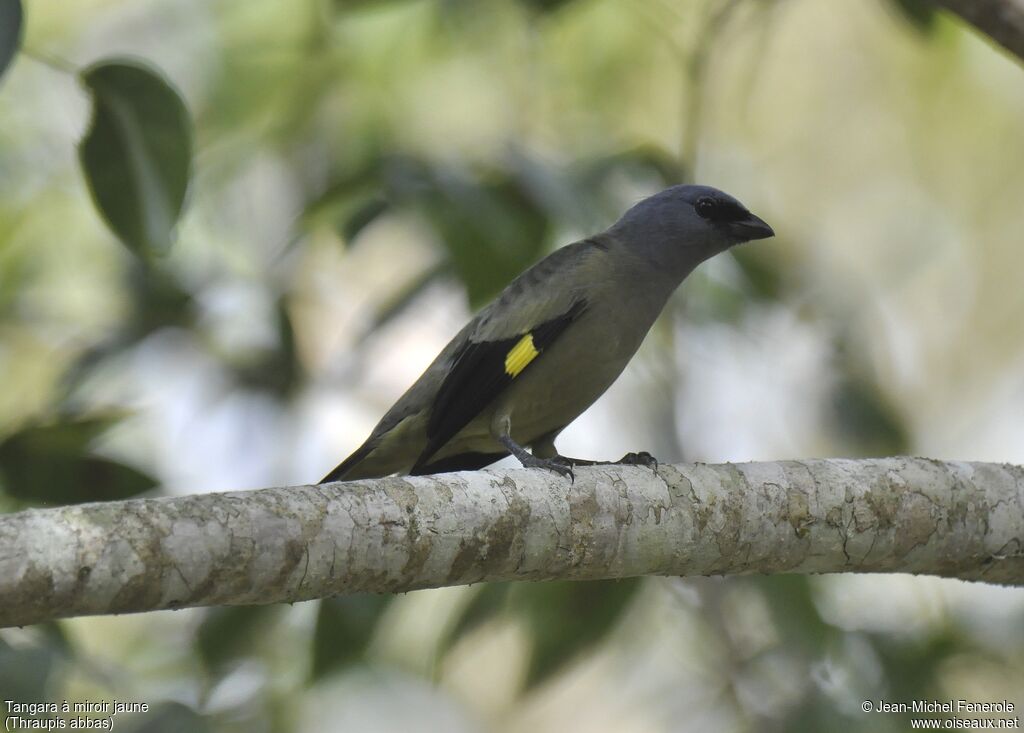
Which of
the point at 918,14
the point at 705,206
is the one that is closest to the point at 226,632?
the point at 705,206

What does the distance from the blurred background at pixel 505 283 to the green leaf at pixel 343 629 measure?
0.04ft

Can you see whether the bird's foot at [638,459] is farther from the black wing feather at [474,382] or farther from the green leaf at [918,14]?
the green leaf at [918,14]

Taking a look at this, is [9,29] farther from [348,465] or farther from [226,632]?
[226,632]

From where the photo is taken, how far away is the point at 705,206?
536 cm

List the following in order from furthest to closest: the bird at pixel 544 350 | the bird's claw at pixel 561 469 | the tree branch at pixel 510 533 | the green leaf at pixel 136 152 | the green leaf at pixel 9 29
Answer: the bird at pixel 544 350, the green leaf at pixel 136 152, the bird's claw at pixel 561 469, the green leaf at pixel 9 29, the tree branch at pixel 510 533

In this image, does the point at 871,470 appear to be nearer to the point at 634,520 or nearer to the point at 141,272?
the point at 634,520

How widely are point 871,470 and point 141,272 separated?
12.6 feet

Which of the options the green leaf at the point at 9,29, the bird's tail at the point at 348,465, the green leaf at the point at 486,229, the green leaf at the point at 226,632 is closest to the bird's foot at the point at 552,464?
the bird's tail at the point at 348,465

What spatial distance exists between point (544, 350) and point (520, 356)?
0.35 feet

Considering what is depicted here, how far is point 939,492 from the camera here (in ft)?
12.9

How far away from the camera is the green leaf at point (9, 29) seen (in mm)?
3270

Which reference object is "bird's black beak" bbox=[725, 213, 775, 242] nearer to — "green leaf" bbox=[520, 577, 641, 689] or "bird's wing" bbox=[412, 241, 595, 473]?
"bird's wing" bbox=[412, 241, 595, 473]

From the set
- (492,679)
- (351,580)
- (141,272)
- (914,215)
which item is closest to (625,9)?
(914,215)

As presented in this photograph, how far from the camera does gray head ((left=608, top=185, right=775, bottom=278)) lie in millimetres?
5223
